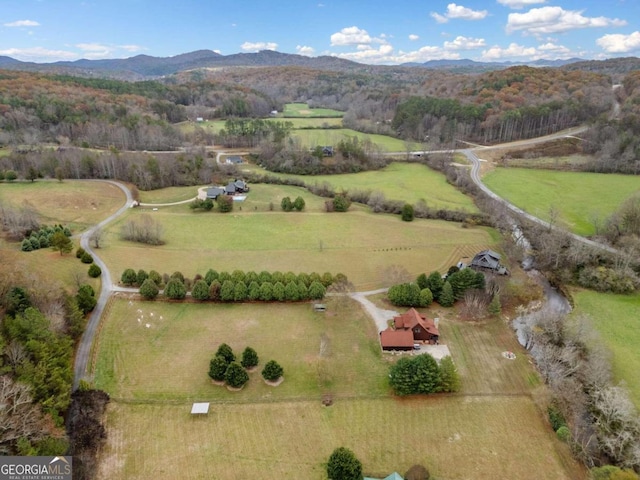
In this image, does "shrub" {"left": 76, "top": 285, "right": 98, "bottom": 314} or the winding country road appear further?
"shrub" {"left": 76, "top": 285, "right": 98, "bottom": 314}

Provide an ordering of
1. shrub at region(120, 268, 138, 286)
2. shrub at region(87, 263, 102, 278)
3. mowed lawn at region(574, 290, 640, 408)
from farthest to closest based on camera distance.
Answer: shrub at region(87, 263, 102, 278) < shrub at region(120, 268, 138, 286) < mowed lawn at region(574, 290, 640, 408)

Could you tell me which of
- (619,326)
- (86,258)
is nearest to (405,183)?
(619,326)

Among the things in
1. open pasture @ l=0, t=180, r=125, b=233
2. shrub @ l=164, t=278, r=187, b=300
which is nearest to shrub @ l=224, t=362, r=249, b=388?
shrub @ l=164, t=278, r=187, b=300

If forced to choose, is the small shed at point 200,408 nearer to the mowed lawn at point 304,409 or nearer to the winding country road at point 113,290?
the mowed lawn at point 304,409

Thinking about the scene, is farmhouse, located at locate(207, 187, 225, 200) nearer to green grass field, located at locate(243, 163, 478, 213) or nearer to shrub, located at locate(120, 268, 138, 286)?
green grass field, located at locate(243, 163, 478, 213)

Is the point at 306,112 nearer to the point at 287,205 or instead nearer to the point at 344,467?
the point at 287,205

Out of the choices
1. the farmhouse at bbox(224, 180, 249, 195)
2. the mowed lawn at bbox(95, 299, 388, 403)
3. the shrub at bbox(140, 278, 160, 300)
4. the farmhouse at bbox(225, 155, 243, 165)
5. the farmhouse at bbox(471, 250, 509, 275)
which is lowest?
the mowed lawn at bbox(95, 299, 388, 403)

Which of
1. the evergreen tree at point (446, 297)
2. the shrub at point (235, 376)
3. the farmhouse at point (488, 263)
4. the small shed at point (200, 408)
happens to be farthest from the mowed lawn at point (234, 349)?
the farmhouse at point (488, 263)
